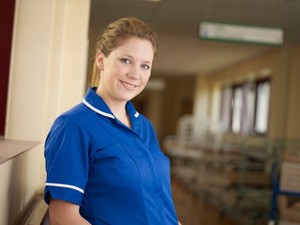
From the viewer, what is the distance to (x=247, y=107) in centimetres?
905

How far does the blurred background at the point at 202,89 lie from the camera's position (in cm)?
203

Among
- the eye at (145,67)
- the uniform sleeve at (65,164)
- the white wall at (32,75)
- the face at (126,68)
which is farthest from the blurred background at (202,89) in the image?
the eye at (145,67)

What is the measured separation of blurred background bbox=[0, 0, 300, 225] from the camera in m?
2.03

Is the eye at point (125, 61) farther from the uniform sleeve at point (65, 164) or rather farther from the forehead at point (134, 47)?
the uniform sleeve at point (65, 164)

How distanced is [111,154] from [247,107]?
26.6 ft

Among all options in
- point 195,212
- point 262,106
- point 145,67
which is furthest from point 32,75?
point 262,106

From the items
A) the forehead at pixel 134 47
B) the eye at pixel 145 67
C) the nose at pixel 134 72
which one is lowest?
the nose at pixel 134 72

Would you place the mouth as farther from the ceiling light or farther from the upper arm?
the ceiling light

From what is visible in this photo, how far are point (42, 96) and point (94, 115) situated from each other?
0.89 metres

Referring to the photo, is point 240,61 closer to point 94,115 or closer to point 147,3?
point 147,3

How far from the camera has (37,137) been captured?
2137 mm

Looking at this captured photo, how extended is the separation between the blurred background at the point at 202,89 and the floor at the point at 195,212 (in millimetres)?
23

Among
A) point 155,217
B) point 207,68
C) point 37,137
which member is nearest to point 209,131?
point 207,68

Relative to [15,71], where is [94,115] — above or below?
below
